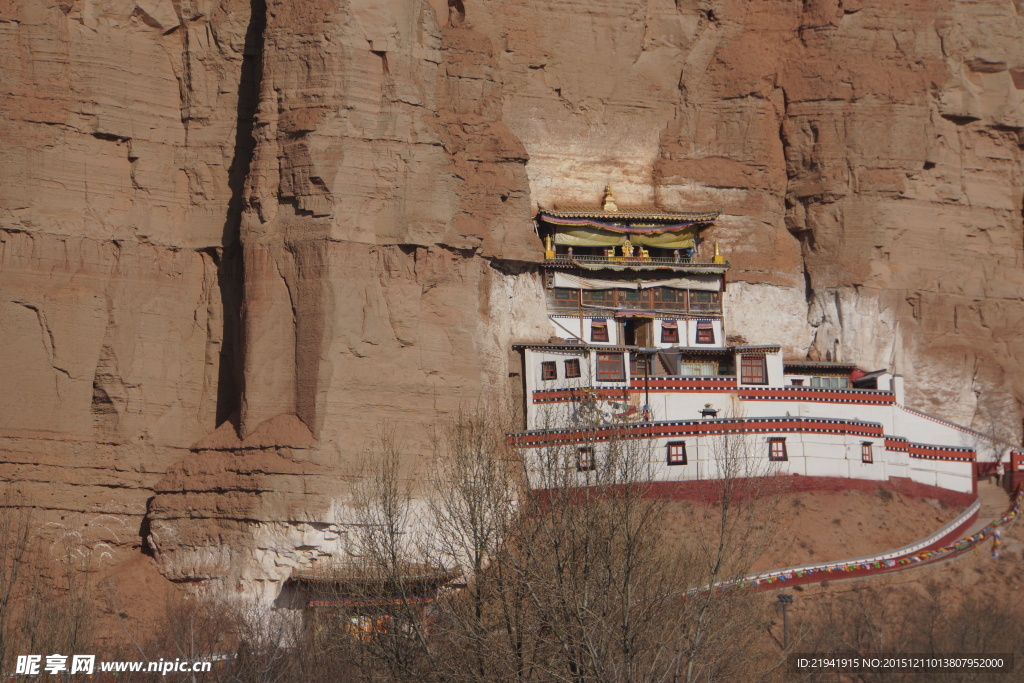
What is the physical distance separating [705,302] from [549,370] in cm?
653

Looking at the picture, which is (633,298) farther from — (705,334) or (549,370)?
(549,370)

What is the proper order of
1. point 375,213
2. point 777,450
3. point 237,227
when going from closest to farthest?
point 375,213
point 777,450
point 237,227

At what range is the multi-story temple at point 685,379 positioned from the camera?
43.2 metres

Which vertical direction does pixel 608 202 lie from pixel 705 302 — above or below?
above

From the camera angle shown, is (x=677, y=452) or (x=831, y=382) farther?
(x=831, y=382)

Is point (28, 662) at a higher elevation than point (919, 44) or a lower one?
lower

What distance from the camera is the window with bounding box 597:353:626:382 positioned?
47.2 m

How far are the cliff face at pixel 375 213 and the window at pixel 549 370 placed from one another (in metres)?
1.15

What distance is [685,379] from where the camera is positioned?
4634 centimetres

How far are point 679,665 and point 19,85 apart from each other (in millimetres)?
24885

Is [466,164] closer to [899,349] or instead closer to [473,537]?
[899,349]

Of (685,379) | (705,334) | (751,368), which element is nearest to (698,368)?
(751,368)

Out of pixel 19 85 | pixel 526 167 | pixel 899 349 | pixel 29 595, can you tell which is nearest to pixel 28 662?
pixel 29 595

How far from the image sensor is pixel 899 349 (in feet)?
169
